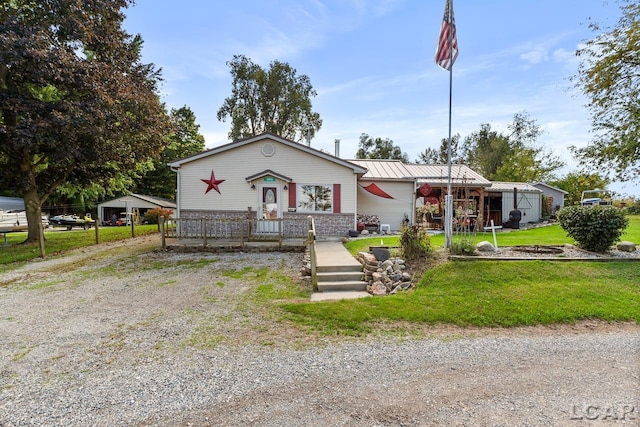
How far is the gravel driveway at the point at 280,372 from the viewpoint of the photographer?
2.82m

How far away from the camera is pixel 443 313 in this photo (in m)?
5.26

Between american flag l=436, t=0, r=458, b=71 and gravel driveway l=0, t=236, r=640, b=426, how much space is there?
21.1 ft

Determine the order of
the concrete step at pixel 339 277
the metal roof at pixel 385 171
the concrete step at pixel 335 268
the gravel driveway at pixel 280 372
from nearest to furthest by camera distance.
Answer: the gravel driveway at pixel 280 372, the concrete step at pixel 339 277, the concrete step at pixel 335 268, the metal roof at pixel 385 171

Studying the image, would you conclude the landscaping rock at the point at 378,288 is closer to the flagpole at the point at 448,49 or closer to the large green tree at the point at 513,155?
the flagpole at the point at 448,49

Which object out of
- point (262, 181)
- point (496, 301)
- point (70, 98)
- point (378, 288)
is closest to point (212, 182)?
point (262, 181)

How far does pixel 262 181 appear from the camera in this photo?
13773 mm

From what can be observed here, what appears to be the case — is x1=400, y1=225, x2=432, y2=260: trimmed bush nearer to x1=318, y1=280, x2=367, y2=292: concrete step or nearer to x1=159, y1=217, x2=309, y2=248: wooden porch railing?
x1=318, y1=280, x2=367, y2=292: concrete step

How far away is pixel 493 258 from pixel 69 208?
4190 centimetres

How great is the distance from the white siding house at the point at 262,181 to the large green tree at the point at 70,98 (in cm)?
266

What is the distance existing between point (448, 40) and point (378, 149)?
4306 centimetres

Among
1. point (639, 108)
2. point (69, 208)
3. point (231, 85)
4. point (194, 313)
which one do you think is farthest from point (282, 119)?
point (194, 313)

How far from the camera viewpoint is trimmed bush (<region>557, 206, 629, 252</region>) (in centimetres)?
813

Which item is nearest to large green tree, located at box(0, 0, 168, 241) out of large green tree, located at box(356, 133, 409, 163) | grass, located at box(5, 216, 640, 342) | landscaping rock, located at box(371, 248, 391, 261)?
grass, located at box(5, 216, 640, 342)

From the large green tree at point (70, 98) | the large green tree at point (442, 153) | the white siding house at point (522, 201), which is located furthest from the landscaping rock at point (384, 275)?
the large green tree at point (442, 153)
